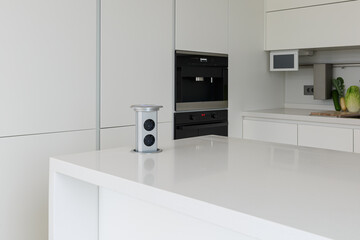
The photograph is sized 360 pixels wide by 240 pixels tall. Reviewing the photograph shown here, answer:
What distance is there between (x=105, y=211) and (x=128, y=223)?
140 millimetres

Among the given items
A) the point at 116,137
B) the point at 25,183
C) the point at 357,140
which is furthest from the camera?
the point at 357,140

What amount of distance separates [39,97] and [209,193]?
4.69 feet

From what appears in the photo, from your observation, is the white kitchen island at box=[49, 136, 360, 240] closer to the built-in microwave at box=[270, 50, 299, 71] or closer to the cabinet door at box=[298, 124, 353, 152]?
the cabinet door at box=[298, 124, 353, 152]

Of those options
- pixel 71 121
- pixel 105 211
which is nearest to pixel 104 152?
pixel 105 211

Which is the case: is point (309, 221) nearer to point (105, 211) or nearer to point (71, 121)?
point (105, 211)

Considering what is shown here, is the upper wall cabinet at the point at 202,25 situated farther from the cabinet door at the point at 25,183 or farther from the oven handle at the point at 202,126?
the cabinet door at the point at 25,183

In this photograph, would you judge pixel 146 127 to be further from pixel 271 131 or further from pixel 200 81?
pixel 271 131

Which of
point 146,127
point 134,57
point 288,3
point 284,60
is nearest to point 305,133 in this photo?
point 284,60

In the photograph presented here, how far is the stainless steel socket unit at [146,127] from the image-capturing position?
1.53 m

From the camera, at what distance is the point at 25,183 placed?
212cm

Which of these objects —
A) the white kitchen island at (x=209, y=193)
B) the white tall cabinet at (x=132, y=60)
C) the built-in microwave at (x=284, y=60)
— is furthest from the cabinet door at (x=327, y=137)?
the white kitchen island at (x=209, y=193)

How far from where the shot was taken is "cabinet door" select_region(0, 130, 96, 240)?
2.05 meters

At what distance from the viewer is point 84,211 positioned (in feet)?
5.06

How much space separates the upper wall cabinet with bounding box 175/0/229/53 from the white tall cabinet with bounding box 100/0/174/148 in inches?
→ 3.6
